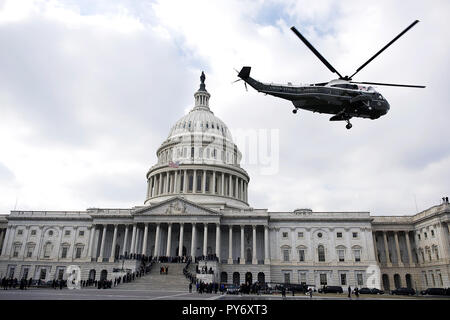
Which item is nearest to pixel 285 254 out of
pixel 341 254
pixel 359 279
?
pixel 341 254

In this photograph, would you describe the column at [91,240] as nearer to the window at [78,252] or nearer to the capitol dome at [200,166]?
the window at [78,252]

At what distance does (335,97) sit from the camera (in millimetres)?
21062

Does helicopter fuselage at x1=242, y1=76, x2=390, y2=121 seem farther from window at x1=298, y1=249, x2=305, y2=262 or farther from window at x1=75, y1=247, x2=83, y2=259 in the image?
window at x1=75, y1=247, x2=83, y2=259

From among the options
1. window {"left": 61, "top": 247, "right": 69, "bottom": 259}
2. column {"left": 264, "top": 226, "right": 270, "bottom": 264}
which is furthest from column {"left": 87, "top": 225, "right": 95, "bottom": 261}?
column {"left": 264, "top": 226, "right": 270, "bottom": 264}

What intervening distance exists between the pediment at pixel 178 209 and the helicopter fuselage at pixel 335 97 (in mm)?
47895

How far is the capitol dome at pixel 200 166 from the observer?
3189 inches

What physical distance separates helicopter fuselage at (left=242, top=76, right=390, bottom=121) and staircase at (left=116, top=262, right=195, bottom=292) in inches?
1345

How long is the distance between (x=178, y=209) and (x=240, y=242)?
1408 cm

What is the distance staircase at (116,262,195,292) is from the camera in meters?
48.6

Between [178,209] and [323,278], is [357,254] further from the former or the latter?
[178,209]

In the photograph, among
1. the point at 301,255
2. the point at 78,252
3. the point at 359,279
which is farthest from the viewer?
the point at 78,252

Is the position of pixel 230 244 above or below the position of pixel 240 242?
below

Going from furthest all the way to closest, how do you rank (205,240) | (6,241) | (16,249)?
(6,241) → (16,249) → (205,240)
